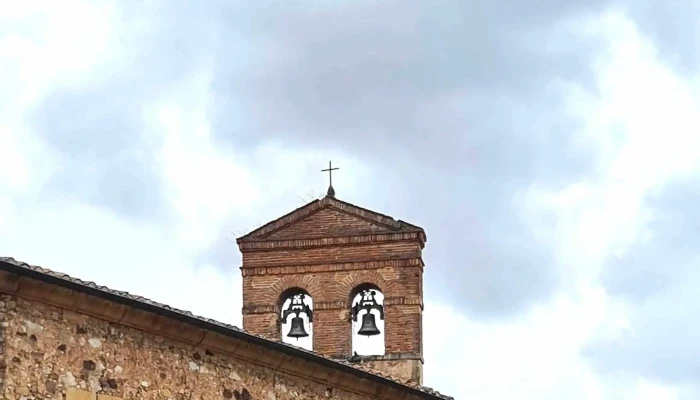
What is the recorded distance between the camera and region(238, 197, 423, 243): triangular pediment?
73.5 feet

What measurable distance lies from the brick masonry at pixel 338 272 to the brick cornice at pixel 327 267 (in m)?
0.01

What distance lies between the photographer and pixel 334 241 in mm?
22359

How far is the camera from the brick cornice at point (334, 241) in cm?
2217

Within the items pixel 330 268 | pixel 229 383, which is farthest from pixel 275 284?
pixel 229 383

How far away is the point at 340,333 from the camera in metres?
21.3

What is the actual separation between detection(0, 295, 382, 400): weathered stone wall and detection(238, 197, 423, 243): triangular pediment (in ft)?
27.7

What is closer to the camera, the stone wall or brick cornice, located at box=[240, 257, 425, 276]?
the stone wall

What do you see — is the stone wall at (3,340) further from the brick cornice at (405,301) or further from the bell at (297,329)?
the brick cornice at (405,301)

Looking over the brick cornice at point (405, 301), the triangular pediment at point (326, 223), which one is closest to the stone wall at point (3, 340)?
the brick cornice at point (405, 301)

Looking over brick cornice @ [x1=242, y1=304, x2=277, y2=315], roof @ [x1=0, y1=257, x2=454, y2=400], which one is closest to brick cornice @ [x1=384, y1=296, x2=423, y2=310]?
brick cornice @ [x1=242, y1=304, x2=277, y2=315]

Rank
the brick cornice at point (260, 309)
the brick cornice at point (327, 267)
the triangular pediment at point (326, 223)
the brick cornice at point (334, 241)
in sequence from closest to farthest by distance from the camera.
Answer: the brick cornice at point (260, 309) < the brick cornice at point (327, 267) < the brick cornice at point (334, 241) < the triangular pediment at point (326, 223)

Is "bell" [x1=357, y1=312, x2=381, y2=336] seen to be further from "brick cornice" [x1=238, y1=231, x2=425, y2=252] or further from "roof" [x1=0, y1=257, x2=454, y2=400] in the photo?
"roof" [x1=0, y1=257, x2=454, y2=400]

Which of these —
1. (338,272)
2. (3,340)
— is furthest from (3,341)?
(338,272)

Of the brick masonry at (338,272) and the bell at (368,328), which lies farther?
the bell at (368,328)
